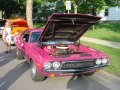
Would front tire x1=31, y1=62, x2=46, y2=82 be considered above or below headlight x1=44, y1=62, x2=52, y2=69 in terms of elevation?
below

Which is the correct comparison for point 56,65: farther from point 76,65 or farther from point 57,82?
point 57,82

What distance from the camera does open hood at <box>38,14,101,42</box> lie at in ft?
27.6

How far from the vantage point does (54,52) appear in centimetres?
912

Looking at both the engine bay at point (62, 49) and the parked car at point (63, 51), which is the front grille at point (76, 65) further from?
the engine bay at point (62, 49)

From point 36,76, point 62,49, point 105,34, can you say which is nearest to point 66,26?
point 62,49

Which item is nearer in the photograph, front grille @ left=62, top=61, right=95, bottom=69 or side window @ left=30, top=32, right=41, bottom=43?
front grille @ left=62, top=61, right=95, bottom=69

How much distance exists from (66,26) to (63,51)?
0.77 meters

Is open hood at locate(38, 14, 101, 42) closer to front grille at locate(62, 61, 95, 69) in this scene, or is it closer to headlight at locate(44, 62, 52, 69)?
headlight at locate(44, 62, 52, 69)

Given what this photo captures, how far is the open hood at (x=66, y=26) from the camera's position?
8.41 meters

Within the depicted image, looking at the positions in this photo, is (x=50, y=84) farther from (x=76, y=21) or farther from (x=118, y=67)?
(x=118, y=67)

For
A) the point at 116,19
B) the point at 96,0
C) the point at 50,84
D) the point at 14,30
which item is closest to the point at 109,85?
the point at 50,84

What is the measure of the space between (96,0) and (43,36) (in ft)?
62.7

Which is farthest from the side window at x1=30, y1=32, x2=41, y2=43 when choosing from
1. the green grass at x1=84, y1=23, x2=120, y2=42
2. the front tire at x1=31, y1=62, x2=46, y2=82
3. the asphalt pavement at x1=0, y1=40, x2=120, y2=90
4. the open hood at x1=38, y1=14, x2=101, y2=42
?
the green grass at x1=84, y1=23, x2=120, y2=42

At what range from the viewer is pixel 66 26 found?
30.0ft
